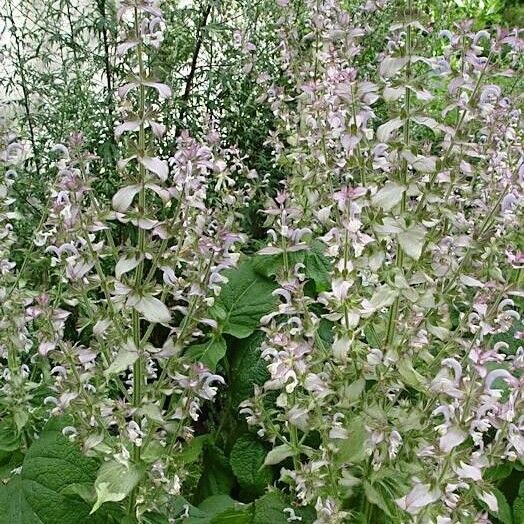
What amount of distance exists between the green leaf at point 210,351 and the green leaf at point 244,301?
58mm

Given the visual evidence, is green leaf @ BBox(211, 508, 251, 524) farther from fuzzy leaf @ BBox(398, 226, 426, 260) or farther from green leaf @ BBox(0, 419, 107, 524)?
fuzzy leaf @ BBox(398, 226, 426, 260)

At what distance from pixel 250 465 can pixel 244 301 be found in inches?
23.6

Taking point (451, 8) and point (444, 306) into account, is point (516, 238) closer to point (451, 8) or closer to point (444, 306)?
point (444, 306)

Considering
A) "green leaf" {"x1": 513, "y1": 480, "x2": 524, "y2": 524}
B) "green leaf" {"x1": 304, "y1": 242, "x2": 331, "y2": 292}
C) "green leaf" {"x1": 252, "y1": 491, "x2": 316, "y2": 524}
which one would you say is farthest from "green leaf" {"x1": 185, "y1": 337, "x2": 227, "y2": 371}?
"green leaf" {"x1": 513, "y1": 480, "x2": 524, "y2": 524}

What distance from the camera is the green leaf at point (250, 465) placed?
2568mm

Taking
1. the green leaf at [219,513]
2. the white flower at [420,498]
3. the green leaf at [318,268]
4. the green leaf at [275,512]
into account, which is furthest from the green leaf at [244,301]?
the white flower at [420,498]

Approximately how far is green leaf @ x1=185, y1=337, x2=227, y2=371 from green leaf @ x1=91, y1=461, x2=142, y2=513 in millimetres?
751

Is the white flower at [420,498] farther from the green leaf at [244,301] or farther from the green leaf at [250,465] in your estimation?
the green leaf at [244,301]

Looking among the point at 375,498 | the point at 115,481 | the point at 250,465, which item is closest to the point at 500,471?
the point at 375,498

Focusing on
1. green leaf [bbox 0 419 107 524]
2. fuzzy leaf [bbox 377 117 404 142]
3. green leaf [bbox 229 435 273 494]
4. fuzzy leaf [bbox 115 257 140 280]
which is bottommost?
green leaf [bbox 229 435 273 494]

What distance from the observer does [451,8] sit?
18.0ft

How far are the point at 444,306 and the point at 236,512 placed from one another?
30.8 inches

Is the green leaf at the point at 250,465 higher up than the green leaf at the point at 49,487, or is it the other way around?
the green leaf at the point at 49,487

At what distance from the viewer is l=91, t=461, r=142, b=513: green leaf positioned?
1812 mm
